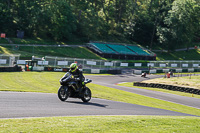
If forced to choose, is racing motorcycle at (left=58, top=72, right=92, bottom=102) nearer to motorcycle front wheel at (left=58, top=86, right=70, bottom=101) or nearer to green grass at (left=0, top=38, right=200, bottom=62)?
motorcycle front wheel at (left=58, top=86, right=70, bottom=101)

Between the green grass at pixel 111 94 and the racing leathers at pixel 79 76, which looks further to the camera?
the green grass at pixel 111 94

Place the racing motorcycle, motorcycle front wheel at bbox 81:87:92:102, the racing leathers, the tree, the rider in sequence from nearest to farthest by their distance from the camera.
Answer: the racing motorcycle → the rider → the racing leathers → motorcycle front wheel at bbox 81:87:92:102 → the tree

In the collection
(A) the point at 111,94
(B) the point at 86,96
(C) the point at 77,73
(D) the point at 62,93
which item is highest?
(C) the point at 77,73

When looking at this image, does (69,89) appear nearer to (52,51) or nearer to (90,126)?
(90,126)

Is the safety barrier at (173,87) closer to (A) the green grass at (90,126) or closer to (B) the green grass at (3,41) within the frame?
(A) the green grass at (90,126)

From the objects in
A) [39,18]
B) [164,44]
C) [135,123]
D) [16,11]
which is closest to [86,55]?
[39,18]

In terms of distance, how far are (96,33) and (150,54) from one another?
1620 centimetres

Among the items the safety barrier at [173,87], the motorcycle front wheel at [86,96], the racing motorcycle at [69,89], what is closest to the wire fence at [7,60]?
the safety barrier at [173,87]

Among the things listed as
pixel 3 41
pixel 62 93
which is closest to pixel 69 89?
pixel 62 93

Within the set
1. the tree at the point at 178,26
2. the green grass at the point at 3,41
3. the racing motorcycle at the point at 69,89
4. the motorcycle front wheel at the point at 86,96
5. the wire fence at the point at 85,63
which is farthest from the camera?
the tree at the point at 178,26

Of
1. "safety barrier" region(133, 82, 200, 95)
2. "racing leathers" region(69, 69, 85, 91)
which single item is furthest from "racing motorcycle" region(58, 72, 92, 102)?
"safety barrier" region(133, 82, 200, 95)

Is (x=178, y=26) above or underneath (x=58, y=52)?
above

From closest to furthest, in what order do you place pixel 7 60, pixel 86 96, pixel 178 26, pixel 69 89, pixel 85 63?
pixel 69 89 < pixel 86 96 < pixel 7 60 < pixel 85 63 < pixel 178 26

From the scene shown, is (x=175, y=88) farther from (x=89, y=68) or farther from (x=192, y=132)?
(x=192, y=132)
